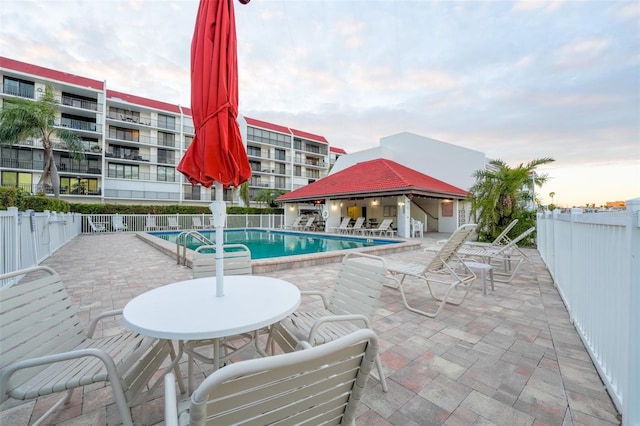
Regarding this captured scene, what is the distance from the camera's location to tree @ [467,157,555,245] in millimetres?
9180

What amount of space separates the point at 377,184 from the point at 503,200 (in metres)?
6.04

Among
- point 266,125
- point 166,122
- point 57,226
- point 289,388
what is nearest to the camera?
point 289,388

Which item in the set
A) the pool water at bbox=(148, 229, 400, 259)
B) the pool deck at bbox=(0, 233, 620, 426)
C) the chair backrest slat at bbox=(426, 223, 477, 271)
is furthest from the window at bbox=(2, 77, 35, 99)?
the chair backrest slat at bbox=(426, 223, 477, 271)

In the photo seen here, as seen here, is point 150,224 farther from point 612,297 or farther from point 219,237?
point 612,297

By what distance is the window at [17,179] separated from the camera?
20711 millimetres

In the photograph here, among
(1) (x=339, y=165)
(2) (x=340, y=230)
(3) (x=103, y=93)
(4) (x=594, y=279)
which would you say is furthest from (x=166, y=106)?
(4) (x=594, y=279)

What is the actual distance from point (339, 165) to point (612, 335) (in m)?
21.3

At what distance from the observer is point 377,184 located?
1427cm

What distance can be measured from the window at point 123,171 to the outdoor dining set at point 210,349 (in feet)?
94.9

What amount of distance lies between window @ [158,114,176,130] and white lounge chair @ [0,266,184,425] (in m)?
30.8

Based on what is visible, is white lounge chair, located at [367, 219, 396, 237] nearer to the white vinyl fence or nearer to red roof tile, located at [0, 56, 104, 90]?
the white vinyl fence

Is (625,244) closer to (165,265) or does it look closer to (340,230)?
(165,265)

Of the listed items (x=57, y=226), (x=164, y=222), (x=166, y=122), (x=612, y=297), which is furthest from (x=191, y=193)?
(x=612, y=297)

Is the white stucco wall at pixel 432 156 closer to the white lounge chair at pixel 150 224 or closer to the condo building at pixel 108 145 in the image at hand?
the condo building at pixel 108 145
